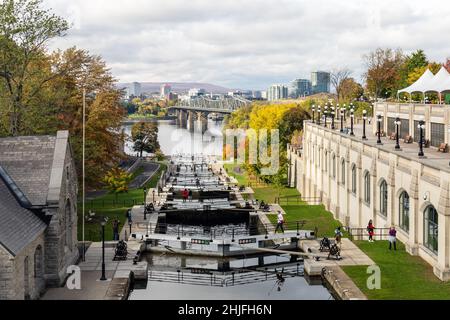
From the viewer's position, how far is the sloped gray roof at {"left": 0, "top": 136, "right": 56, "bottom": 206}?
103 ft

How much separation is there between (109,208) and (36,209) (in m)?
31.3

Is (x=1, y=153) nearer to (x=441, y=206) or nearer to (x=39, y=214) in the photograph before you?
(x=39, y=214)

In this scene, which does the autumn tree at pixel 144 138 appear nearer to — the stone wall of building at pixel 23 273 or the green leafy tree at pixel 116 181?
the green leafy tree at pixel 116 181

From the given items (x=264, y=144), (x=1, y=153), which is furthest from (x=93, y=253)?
(x=264, y=144)

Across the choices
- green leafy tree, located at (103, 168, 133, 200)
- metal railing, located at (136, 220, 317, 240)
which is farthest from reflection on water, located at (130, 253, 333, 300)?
green leafy tree, located at (103, 168, 133, 200)

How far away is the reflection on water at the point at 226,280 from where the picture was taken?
3441 centimetres

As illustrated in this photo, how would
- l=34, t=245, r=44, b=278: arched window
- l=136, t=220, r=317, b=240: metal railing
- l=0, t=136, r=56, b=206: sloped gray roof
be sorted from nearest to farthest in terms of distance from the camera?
1. l=34, t=245, r=44, b=278: arched window
2. l=0, t=136, r=56, b=206: sloped gray roof
3. l=136, t=220, r=317, b=240: metal railing

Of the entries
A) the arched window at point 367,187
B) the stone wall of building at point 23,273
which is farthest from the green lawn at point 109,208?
the arched window at point 367,187

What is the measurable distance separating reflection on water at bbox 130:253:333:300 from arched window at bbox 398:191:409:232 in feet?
22.6

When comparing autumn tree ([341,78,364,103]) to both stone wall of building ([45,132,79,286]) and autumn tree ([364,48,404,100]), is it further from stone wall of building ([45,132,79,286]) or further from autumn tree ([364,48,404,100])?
stone wall of building ([45,132,79,286])
